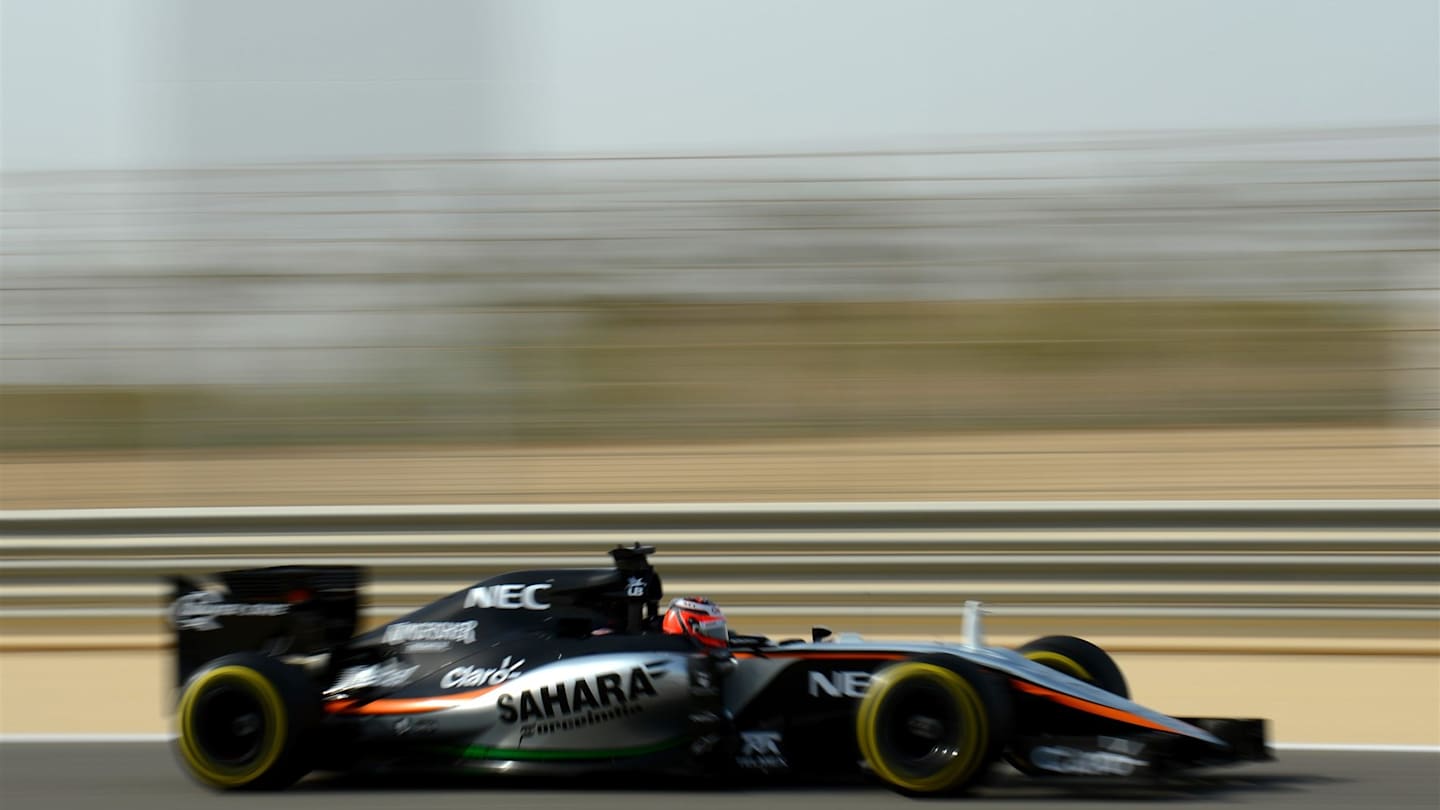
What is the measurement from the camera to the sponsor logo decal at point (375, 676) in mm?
5414

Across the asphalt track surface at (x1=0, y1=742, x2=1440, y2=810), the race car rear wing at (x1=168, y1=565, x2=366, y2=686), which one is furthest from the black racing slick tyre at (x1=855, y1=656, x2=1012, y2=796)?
the race car rear wing at (x1=168, y1=565, x2=366, y2=686)

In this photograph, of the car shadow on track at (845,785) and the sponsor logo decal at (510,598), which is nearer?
the car shadow on track at (845,785)

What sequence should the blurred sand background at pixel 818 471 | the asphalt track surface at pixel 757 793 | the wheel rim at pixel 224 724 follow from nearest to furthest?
1. the asphalt track surface at pixel 757 793
2. the wheel rim at pixel 224 724
3. the blurred sand background at pixel 818 471

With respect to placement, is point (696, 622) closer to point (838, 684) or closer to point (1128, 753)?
point (838, 684)

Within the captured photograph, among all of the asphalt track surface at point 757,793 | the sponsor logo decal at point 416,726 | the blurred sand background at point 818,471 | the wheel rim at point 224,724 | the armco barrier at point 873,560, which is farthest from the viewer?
the blurred sand background at point 818,471

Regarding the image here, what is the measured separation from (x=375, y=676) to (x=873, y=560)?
3728 mm

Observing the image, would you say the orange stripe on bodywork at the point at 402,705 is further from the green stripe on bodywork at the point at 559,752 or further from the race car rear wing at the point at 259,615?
the race car rear wing at the point at 259,615

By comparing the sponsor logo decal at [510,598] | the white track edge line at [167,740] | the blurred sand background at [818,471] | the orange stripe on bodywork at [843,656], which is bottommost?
the white track edge line at [167,740]

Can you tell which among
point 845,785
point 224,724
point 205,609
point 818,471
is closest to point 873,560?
point 818,471

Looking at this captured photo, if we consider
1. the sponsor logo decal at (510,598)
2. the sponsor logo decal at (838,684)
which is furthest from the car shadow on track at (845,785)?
the sponsor logo decal at (510,598)

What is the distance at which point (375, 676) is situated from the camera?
5445 mm

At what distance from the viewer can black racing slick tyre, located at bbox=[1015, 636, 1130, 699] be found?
554 cm

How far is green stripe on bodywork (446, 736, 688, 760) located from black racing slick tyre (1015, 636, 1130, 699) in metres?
1.38

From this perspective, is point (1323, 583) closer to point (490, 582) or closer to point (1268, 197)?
point (1268, 197)
